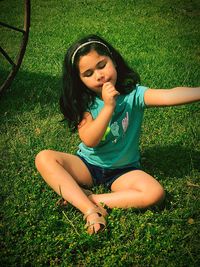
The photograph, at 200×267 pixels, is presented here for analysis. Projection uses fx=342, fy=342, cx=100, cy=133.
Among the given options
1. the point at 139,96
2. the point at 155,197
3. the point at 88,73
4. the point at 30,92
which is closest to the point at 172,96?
the point at 139,96

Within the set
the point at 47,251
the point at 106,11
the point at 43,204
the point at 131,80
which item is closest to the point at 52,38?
the point at 106,11

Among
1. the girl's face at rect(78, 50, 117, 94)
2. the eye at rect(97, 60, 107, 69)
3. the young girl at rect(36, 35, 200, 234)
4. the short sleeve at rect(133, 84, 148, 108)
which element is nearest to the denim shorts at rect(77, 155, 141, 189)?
the young girl at rect(36, 35, 200, 234)

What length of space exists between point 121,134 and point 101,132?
316 millimetres

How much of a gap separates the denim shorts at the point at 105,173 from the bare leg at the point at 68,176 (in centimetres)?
4

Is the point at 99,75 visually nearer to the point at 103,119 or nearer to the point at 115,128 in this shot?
the point at 103,119

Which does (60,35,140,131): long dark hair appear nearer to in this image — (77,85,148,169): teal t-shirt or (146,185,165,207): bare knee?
(77,85,148,169): teal t-shirt

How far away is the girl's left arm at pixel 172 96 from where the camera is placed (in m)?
2.23

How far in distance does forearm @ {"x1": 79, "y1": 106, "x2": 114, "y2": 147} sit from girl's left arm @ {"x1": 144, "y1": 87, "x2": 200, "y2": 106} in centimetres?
34

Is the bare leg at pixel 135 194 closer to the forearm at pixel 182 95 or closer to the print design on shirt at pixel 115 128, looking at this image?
the print design on shirt at pixel 115 128

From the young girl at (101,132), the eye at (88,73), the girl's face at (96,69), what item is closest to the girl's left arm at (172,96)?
the young girl at (101,132)

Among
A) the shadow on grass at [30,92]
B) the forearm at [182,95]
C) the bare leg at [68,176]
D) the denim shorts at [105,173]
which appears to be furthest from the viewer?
the shadow on grass at [30,92]

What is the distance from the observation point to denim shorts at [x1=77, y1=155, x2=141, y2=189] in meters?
2.82

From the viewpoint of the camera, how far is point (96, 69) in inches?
98.9

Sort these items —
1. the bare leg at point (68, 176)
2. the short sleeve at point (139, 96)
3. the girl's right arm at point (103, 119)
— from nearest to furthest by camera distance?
1. the girl's right arm at point (103, 119)
2. the bare leg at point (68, 176)
3. the short sleeve at point (139, 96)
